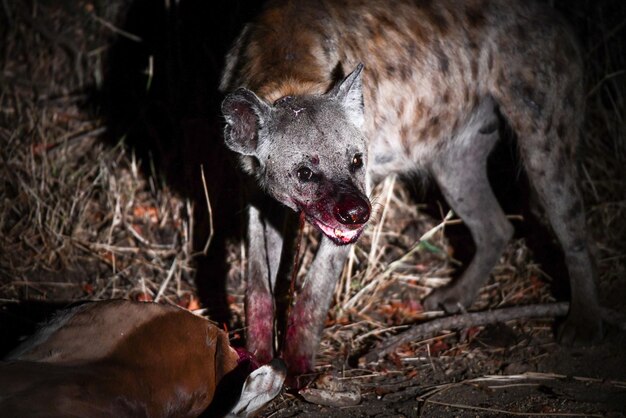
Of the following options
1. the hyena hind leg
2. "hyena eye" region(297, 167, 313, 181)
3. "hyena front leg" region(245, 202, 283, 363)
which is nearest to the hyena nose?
"hyena eye" region(297, 167, 313, 181)

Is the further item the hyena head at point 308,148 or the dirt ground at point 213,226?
the dirt ground at point 213,226

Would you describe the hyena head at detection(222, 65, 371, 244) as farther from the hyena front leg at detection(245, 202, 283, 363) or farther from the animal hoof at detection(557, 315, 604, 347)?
the animal hoof at detection(557, 315, 604, 347)

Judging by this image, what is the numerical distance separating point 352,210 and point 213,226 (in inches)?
55.7

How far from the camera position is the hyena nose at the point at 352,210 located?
2.28 meters

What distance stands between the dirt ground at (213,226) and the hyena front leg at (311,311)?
0.31ft

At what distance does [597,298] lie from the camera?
125 inches

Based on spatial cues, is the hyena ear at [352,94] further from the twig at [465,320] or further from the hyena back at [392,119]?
the twig at [465,320]

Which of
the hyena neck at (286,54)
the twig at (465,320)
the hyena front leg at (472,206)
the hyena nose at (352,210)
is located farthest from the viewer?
the hyena front leg at (472,206)

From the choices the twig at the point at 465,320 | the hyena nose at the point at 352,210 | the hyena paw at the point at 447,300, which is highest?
the hyena nose at the point at 352,210

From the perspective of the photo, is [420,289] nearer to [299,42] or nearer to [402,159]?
[402,159]

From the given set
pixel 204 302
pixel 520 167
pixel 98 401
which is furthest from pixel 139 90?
pixel 98 401

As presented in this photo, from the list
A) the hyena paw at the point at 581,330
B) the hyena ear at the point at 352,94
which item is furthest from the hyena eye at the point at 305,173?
the hyena paw at the point at 581,330

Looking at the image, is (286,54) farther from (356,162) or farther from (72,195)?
(72,195)

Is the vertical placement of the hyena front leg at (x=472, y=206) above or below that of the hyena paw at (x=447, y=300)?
above
